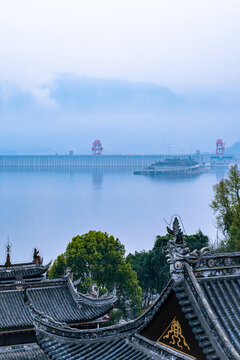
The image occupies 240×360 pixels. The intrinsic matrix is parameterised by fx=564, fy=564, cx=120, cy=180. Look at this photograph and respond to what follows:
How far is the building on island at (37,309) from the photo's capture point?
1856 centimetres

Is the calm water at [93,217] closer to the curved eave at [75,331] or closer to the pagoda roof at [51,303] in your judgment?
the pagoda roof at [51,303]

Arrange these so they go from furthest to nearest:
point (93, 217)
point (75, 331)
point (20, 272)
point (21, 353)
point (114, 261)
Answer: point (93, 217), point (114, 261), point (20, 272), point (21, 353), point (75, 331)

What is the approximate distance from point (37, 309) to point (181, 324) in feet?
37.8

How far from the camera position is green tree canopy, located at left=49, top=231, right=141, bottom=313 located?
→ 31172mm

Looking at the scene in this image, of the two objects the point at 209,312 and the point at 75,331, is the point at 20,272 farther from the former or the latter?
the point at 209,312

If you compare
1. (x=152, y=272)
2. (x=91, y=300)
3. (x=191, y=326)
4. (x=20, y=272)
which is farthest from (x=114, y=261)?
(x=191, y=326)

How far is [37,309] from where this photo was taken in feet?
62.3

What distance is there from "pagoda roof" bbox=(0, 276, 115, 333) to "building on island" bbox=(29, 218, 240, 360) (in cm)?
934

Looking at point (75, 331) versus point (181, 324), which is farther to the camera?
point (75, 331)

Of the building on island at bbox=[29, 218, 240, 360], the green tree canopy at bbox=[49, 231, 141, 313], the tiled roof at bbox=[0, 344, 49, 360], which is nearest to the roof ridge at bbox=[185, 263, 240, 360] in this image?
the building on island at bbox=[29, 218, 240, 360]

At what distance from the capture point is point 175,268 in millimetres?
8336

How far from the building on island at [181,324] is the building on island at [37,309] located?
888 centimetres

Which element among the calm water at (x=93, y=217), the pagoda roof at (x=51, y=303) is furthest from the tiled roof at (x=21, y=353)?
the calm water at (x=93, y=217)

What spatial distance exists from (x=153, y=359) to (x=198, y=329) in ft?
4.53
